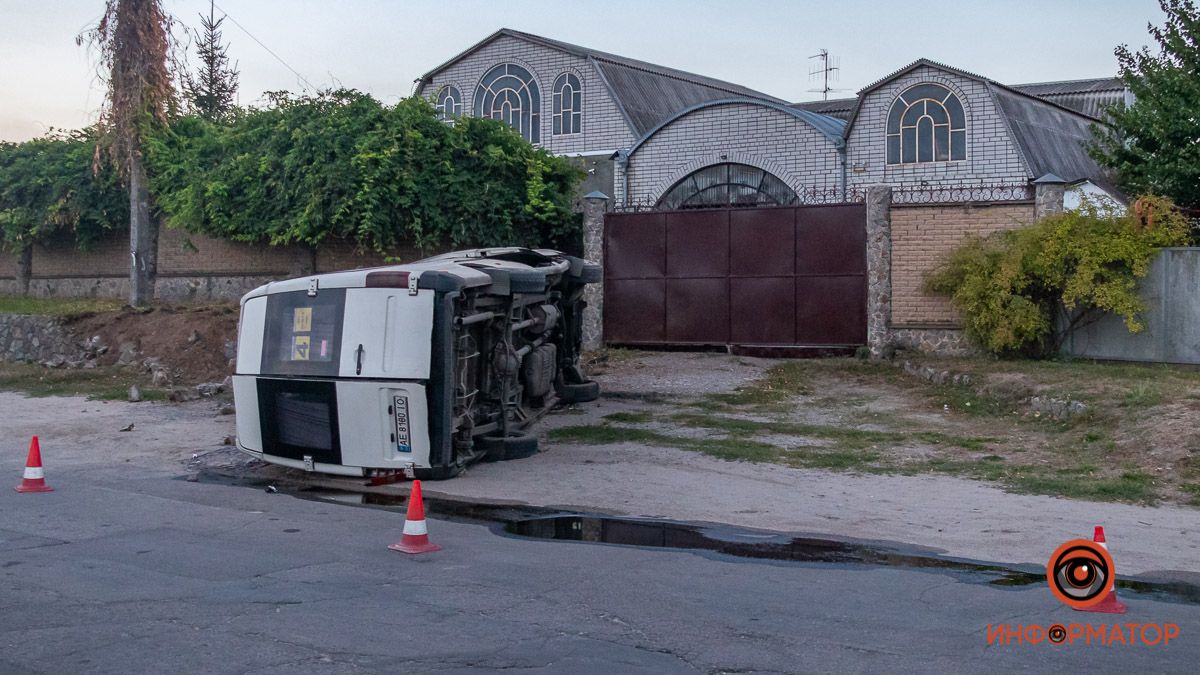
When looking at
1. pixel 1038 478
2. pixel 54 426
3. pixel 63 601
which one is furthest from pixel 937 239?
pixel 63 601

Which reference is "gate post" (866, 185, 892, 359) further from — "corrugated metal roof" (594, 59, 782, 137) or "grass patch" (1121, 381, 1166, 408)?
"corrugated metal roof" (594, 59, 782, 137)

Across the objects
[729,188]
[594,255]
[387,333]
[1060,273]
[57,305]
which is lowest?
[387,333]

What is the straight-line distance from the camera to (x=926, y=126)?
29.2m

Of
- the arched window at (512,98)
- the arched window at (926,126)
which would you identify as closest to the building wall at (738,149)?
the arched window at (926,126)

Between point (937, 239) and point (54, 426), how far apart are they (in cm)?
1390

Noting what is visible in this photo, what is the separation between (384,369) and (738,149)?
21.5m

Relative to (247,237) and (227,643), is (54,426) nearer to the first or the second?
(247,237)

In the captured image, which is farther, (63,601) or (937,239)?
(937,239)

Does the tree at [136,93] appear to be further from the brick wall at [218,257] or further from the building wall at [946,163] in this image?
the building wall at [946,163]

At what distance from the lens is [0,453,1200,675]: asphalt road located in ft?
18.6

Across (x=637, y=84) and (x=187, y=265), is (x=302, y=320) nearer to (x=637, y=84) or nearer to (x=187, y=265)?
(x=187, y=265)

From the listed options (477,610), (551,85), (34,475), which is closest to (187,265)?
(551,85)

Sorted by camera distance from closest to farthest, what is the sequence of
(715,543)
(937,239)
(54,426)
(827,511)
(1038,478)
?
1. (715,543)
2. (827,511)
3. (1038,478)
4. (54,426)
5. (937,239)

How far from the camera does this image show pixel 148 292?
24.6 metres
